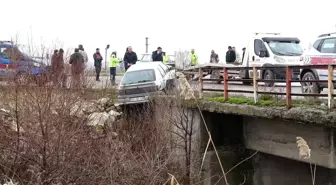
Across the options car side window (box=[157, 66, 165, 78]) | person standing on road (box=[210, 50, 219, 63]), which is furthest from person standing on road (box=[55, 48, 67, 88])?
person standing on road (box=[210, 50, 219, 63])

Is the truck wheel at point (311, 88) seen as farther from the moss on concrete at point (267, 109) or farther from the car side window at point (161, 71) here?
the car side window at point (161, 71)

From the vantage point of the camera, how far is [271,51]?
49.0ft

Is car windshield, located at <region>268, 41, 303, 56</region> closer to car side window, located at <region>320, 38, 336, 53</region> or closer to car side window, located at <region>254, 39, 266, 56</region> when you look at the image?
car side window, located at <region>254, 39, 266, 56</region>

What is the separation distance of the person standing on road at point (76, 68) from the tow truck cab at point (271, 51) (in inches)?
206

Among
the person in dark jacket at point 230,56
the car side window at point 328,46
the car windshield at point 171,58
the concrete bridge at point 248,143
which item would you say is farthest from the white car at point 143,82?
the car windshield at point 171,58

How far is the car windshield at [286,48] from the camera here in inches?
586

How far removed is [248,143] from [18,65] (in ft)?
20.1

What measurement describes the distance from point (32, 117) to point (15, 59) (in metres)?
2.77

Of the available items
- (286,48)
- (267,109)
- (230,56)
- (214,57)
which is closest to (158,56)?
(230,56)

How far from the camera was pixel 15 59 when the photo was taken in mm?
11523

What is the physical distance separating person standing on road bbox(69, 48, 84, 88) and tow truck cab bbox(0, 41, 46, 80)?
1071 mm

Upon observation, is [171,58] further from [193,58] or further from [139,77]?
[139,77]

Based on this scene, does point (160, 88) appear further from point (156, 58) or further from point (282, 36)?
point (156, 58)

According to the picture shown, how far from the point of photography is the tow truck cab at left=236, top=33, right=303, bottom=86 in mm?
14641
